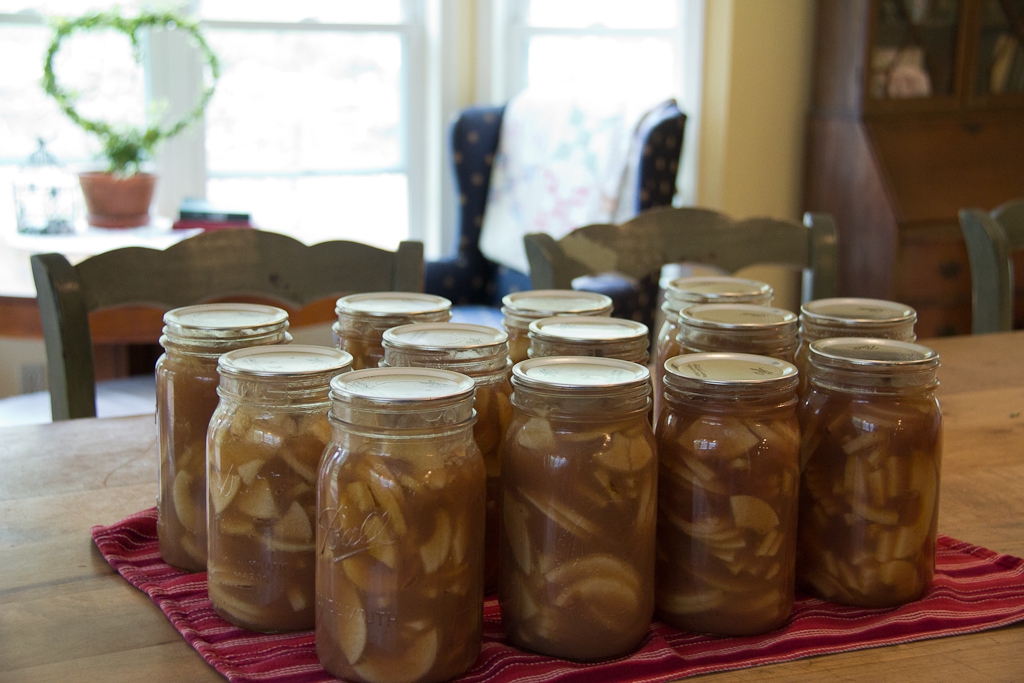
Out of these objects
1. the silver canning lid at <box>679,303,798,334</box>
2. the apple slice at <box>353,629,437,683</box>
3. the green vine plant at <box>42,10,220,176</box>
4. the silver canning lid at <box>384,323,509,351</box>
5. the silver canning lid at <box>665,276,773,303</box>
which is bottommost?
the apple slice at <box>353,629,437,683</box>

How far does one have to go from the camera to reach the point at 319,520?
22.3 inches

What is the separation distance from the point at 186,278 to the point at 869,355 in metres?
0.82

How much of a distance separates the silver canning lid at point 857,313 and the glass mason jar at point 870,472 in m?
0.08

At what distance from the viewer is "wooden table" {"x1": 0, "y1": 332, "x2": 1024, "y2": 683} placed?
0.60 m

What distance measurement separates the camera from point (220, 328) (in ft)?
2.24

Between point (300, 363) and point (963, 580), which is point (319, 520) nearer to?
point (300, 363)

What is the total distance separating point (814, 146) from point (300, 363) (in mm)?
3031

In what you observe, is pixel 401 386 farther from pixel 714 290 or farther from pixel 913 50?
pixel 913 50

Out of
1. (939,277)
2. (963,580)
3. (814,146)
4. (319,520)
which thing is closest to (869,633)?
(963,580)

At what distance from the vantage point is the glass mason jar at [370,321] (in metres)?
0.74

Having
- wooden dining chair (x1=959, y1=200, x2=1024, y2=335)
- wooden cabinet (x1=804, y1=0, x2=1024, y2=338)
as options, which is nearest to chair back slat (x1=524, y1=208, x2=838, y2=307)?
wooden dining chair (x1=959, y1=200, x2=1024, y2=335)

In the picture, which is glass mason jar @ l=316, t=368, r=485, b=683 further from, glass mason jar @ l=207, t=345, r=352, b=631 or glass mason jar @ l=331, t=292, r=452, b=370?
glass mason jar @ l=331, t=292, r=452, b=370

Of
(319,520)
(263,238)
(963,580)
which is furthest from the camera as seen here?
(263,238)

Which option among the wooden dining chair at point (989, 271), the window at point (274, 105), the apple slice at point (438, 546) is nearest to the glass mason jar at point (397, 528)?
the apple slice at point (438, 546)
